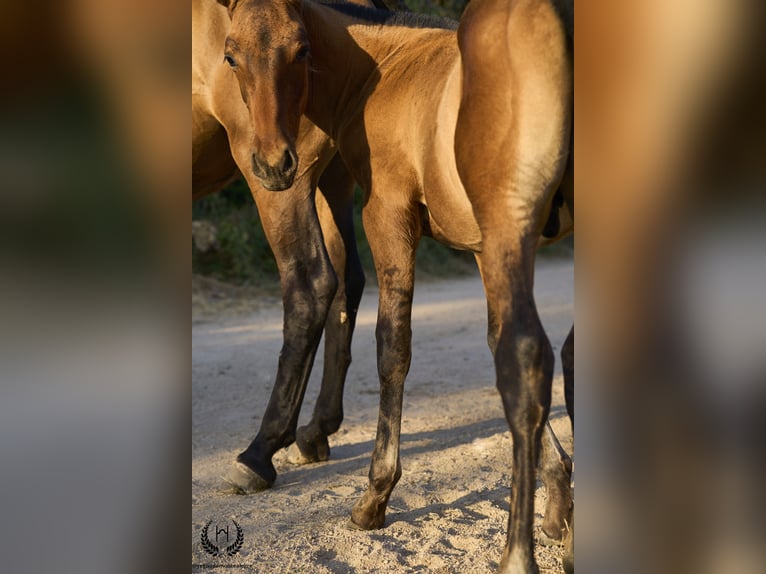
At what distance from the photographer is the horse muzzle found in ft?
10.2

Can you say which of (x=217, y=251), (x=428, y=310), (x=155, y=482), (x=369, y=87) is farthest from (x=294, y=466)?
(x=217, y=251)

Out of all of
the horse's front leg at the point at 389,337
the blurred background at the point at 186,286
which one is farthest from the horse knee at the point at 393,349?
the blurred background at the point at 186,286

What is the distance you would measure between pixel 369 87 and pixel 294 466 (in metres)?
2.02

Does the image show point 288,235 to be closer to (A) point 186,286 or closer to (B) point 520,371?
(B) point 520,371

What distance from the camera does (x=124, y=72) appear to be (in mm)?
950

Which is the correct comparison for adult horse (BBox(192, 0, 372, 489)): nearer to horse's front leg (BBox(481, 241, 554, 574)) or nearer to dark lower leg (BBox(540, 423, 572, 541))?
dark lower leg (BBox(540, 423, 572, 541))

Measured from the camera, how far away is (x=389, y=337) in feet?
11.0

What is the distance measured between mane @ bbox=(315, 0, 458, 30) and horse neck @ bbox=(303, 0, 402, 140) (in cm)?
6

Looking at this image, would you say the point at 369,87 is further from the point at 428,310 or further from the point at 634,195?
the point at 428,310

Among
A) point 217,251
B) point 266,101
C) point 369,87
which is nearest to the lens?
point 266,101

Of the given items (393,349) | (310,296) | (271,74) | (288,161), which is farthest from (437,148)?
(310,296)

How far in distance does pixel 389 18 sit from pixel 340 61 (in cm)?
30

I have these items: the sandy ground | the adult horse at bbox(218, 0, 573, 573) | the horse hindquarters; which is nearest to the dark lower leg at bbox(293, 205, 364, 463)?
the sandy ground

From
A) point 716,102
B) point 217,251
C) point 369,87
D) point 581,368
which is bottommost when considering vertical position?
point 217,251
